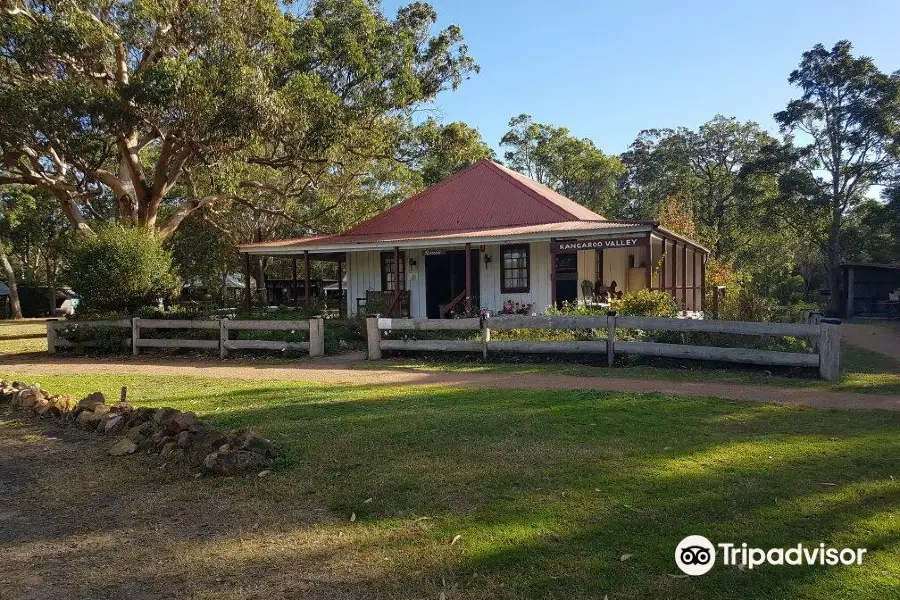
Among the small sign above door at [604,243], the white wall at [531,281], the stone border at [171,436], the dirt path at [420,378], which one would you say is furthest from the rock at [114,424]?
the white wall at [531,281]

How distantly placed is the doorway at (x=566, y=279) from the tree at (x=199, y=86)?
6798mm

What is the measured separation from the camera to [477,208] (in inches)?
825

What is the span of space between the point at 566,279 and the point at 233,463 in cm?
1485

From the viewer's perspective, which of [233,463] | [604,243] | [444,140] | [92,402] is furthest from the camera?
[444,140]

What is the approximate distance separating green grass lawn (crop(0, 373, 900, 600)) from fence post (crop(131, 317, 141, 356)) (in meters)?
9.41

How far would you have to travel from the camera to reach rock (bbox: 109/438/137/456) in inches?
230

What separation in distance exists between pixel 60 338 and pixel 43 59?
6566mm

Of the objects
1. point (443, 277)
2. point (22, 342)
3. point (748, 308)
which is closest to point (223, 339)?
point (443, 277)

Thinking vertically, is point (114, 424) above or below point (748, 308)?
below

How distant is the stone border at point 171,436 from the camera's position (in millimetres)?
5137

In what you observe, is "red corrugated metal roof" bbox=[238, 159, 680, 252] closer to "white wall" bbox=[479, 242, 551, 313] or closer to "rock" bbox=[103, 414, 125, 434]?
"white wall" bbox=[479, 242, 551, 313]

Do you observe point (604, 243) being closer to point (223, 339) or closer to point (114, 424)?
point (223, 339)

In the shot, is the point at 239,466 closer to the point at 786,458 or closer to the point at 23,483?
the point at 23,483

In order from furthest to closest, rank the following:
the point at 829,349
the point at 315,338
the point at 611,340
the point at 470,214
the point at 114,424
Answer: the point at 470,214
the point at 315,338
the point at 611,340
the point at 829,349
the point at 114,424
